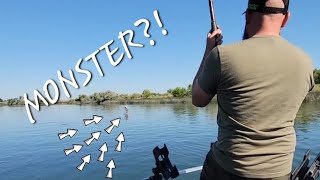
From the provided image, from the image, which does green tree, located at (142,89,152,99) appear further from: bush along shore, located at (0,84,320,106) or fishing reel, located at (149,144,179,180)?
fishing reel, located at (149,144,179,180)

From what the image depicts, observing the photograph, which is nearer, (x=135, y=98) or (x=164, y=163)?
(x=164, y=163)

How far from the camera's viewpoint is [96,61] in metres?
6.66

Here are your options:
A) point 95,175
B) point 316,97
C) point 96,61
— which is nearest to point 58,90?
point 96,61

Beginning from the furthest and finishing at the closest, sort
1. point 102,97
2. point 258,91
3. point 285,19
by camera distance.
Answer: point 102,97 < point 285,19 < point 258,91

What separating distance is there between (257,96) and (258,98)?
2cm

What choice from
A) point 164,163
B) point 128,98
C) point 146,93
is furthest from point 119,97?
point 164,163

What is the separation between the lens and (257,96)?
246 centimetres

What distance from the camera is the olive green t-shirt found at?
2410 mm

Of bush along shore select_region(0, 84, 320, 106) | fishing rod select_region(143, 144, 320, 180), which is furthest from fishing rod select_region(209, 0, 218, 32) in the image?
bush along shore select_region(0, 84, 320, 106)

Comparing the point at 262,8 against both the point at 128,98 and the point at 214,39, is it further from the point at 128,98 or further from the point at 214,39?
the point at 128,98

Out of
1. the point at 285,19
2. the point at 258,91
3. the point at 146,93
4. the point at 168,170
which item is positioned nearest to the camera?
the point at 258,91

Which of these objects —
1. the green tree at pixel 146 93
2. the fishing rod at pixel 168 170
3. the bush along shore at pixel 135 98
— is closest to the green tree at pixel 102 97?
the bush along shore at pixel 135 98

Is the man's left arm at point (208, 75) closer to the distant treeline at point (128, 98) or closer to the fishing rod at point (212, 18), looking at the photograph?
the fishing rod at point (212, 18)

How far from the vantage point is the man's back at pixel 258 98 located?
241cm
